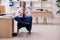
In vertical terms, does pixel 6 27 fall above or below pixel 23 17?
below

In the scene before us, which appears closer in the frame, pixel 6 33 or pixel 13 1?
pixel 6 33

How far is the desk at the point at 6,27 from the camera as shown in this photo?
506cm

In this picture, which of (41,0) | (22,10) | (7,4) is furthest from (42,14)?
(7,4)

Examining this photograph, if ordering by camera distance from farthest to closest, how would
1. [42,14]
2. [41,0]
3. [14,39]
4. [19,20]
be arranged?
[41,0], [42,14], [19,20], [14,39]

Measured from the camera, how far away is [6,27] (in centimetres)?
507

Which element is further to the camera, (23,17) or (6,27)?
(23,17)

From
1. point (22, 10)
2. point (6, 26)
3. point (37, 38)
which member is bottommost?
point (37, 38)

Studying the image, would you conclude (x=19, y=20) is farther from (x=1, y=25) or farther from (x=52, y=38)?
(x=52, y=38)

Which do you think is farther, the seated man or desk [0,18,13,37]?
the seated man

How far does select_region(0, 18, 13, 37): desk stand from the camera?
506 cm

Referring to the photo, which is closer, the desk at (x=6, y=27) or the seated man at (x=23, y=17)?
the desk at (x=6, y=27)

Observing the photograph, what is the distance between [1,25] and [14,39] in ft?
1.92

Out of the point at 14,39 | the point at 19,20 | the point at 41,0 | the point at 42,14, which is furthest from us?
the point at 41,0

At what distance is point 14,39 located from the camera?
4.92m
